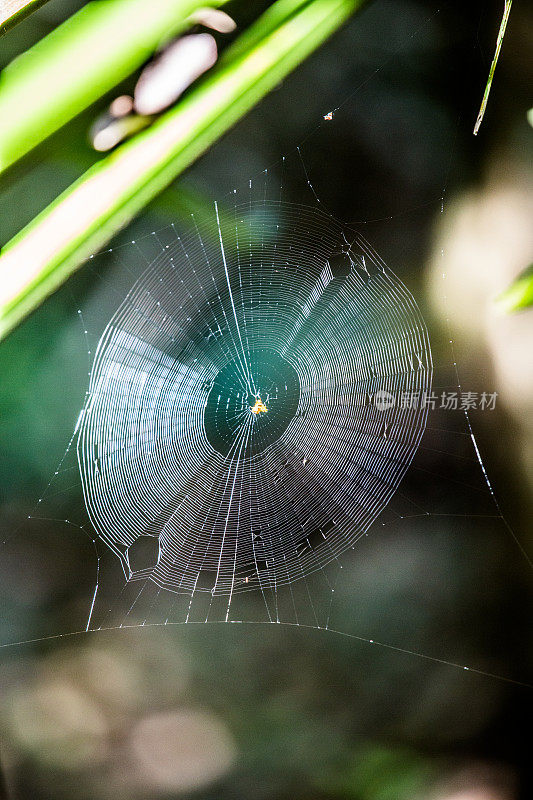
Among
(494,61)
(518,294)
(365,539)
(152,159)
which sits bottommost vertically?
(365,539)

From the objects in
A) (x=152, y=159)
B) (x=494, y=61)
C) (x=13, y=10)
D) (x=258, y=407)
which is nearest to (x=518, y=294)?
(x=494, y=61)

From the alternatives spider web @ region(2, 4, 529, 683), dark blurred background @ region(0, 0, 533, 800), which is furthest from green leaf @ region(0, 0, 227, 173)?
spider web @ region(2, 4, 529, 683)

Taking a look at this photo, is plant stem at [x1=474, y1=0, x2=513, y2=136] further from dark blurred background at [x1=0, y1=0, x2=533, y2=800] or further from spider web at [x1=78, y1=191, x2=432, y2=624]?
spider web at [x1=78, y1=191, x2=432, y2=624]

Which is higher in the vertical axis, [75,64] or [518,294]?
[518,294]

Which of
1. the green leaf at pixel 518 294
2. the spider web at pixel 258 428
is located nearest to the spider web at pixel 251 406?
the spider web at pixel 258 428

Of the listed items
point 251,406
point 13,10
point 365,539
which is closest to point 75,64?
point 13,10

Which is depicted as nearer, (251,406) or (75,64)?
(75,64)

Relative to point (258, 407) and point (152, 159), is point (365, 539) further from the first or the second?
point (152, 159)

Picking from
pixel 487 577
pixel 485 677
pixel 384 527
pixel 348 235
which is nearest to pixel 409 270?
pixel 348 235

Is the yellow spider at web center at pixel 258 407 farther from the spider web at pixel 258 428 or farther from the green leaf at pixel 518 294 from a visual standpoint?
the green leaf at pixel 518 294

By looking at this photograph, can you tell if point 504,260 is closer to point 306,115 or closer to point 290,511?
point 306,115

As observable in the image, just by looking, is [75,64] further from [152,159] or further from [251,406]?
[251,406]
